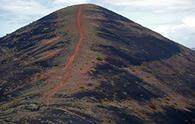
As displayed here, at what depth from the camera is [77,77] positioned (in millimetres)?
76188

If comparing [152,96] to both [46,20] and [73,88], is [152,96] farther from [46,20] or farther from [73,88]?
[46,20]

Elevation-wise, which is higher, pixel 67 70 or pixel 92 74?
pixel 67 70

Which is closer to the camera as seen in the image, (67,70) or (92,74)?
(92,74)

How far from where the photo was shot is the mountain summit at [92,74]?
61.7m

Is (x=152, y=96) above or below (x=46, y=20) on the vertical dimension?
below

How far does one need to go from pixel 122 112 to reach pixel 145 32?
250 ft

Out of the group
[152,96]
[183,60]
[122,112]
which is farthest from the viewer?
[183,60]

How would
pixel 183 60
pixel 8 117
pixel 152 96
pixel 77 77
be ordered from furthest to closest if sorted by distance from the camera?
1. pixel 183 60
2. pixel 152 96
3. pixel 77 77
4. pixel 8 117

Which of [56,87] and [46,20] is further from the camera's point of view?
[46,20]

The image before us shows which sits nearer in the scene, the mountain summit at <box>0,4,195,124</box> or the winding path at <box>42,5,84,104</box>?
the mountain summit at <box>0,4,195,124</box>

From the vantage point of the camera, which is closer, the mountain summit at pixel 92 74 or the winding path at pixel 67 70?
the mountain summit at pixel 92 74

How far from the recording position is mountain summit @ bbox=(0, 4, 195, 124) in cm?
6166

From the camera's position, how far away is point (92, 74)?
79.6 m

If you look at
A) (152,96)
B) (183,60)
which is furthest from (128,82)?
(183,60)
